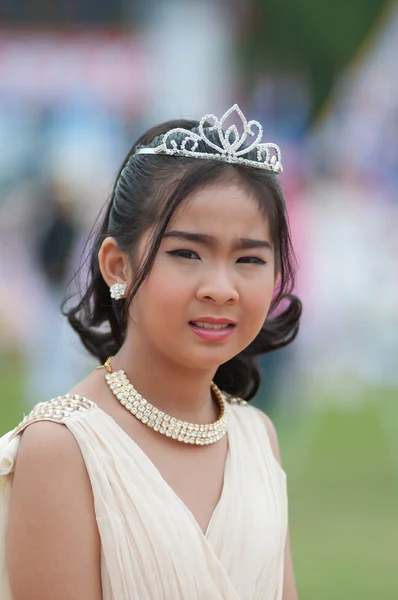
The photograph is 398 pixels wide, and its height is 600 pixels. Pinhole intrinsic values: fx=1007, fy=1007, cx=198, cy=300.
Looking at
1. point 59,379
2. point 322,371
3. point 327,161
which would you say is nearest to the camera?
point 59,379

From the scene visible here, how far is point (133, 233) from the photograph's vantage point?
89.3 inches

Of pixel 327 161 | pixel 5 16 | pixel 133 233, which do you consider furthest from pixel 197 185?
pixel 5 16

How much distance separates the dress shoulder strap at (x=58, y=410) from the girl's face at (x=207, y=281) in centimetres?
21

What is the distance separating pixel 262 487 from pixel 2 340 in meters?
11.0

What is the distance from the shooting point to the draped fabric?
2062 millimetres

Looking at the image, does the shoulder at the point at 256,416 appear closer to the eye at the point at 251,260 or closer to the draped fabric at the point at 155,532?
the draped fabric at the point at 155,532

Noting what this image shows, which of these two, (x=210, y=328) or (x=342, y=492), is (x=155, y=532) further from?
(x=342, y=492)

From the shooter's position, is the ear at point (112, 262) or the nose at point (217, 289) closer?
the nose at point (217, 289)

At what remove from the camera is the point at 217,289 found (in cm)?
212

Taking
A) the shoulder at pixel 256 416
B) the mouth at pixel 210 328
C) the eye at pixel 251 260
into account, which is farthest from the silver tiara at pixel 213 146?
the shoulder at pixel 256 416

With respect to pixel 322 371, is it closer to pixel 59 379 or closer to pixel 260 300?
pixel 59 379

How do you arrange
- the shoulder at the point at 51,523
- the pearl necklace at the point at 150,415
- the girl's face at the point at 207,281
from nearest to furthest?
the shoulder at the point at 51,523
the girl's face at the point at 207,281
the pearl necklace at the point at 150,415

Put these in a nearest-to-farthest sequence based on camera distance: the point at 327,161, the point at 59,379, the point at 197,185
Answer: the point at 197,185 → the point at 59,379 → the point at 327,161

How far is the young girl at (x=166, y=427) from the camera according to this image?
2055 millimetres
